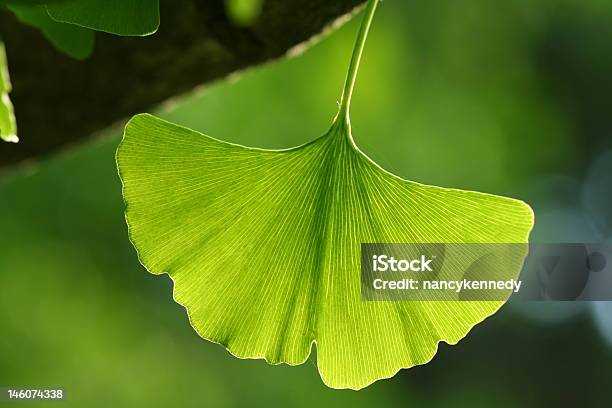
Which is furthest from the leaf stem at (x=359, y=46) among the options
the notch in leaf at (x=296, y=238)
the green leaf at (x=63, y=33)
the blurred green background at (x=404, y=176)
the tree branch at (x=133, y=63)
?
the blurred green background at (x=404, y=176)

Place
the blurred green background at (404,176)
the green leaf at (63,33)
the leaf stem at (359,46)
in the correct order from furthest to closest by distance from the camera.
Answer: the blurred green background at (404,176), the green leaf at (63,33), the leaf stem at (359,46)

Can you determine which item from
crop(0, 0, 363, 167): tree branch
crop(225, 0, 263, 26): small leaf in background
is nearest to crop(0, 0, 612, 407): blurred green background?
crop(0, 0, 363, 167): tree branch

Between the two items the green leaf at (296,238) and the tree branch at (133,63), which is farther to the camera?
the tree branch at (133,63)

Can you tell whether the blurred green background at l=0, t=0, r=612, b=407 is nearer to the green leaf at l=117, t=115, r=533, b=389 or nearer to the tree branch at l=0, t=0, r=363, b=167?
the tree branch at l=0, t=0, r=363, b=167

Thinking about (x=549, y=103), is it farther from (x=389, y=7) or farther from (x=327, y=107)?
(x=327, y=107)

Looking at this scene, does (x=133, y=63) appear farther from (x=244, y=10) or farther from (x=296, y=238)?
(x=296, y=238)

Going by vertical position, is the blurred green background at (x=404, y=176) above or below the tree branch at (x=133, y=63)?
below

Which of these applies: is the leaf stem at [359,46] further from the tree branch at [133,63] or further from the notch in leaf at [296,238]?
the tree branch at [133,63]

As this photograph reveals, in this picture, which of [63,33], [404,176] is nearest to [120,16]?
[63,33]

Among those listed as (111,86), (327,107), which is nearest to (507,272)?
(111,86)
